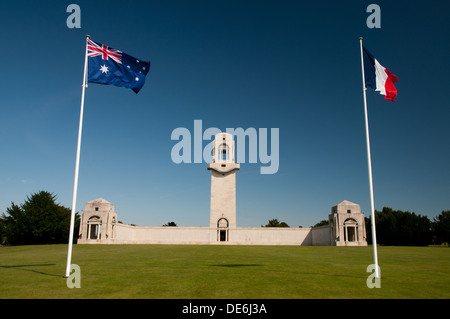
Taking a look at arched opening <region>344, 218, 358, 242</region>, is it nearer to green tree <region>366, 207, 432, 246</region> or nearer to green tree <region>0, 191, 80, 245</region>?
green tree <region>366, 207, 432, 246</region>

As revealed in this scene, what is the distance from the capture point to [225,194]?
213 feet

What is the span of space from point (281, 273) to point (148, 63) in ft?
42.0

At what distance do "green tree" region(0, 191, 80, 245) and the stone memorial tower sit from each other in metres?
Answer: 28.5

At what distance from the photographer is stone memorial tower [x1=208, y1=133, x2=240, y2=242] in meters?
63.7

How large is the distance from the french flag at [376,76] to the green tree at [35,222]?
58.0 meters

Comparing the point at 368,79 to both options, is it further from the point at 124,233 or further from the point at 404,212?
the point at 404,212

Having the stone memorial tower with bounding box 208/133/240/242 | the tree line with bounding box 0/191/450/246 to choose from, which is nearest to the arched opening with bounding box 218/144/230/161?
the stone memorial tower with bounding box 208/133/240/242

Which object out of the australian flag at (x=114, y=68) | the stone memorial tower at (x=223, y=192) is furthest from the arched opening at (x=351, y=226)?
the australian flag at (x=114, y=68)

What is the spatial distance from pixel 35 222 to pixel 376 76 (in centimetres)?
5921

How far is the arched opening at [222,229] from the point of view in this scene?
63.2 metres

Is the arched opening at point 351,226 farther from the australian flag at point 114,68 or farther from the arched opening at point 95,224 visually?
the australian flag at point 114,68

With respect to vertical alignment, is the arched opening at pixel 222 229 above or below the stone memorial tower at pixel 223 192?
below
